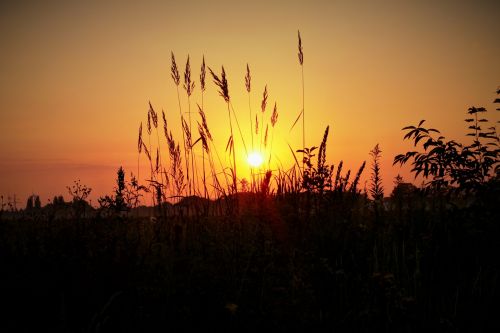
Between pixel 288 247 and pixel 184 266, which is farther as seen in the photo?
pixel 288 247

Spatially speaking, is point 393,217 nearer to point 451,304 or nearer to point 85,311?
point 451,304

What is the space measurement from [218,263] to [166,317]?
77 cm

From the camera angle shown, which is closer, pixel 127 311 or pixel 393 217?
pixel 127 311

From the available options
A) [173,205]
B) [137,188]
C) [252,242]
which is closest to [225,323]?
[252,242]

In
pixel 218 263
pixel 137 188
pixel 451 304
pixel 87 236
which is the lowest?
pixel 451 304

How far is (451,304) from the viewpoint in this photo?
279 cm

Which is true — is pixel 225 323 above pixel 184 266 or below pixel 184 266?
below

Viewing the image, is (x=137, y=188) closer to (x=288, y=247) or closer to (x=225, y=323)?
(x=288, y=247)

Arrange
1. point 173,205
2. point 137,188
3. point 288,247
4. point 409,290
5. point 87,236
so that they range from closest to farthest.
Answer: point 409,290
point 87,236
point 288,247
point 137,188
point 173,205

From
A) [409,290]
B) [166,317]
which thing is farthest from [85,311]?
[409,290]

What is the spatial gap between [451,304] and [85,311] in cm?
267

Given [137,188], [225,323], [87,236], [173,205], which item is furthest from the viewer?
[173,205]

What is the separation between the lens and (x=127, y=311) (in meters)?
2.54

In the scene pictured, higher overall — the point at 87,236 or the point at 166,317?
the point at 87,236
